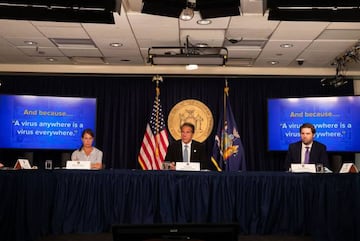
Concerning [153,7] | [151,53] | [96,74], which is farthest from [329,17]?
[96,74]

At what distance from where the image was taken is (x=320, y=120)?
6.79 m

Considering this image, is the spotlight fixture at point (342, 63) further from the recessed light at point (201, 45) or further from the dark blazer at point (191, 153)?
the dark blazer at point (191, 153)

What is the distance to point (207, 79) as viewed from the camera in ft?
24.7

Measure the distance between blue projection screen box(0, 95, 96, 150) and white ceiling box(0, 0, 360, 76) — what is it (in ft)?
2.51

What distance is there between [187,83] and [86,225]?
463 cm

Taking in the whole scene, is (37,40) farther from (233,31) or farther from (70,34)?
(233,31)

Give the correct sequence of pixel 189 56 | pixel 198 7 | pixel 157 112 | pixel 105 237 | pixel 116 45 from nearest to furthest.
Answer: pixel 105 237
pixel 198 7
pixel 189 56
pixel 116 45
pixel 157 112

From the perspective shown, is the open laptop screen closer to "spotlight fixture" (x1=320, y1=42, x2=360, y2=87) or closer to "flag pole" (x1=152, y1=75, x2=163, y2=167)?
"spotlight fixture" (x1=320, y1=42, x2=360, y2=87)

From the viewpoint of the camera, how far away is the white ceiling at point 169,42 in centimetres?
496

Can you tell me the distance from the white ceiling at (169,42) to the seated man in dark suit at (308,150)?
1356mm

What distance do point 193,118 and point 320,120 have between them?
226cm

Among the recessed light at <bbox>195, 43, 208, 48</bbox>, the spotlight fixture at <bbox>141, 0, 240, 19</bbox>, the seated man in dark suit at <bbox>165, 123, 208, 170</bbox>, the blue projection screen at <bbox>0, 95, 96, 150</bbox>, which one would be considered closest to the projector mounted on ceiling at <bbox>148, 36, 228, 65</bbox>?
the recessed light at <bbox>195, 43, 208, 48</bbox>

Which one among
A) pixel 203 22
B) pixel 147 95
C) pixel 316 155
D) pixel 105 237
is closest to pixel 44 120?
pixel 147 95

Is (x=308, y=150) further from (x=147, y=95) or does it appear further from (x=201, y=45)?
(x=147, y=95)
